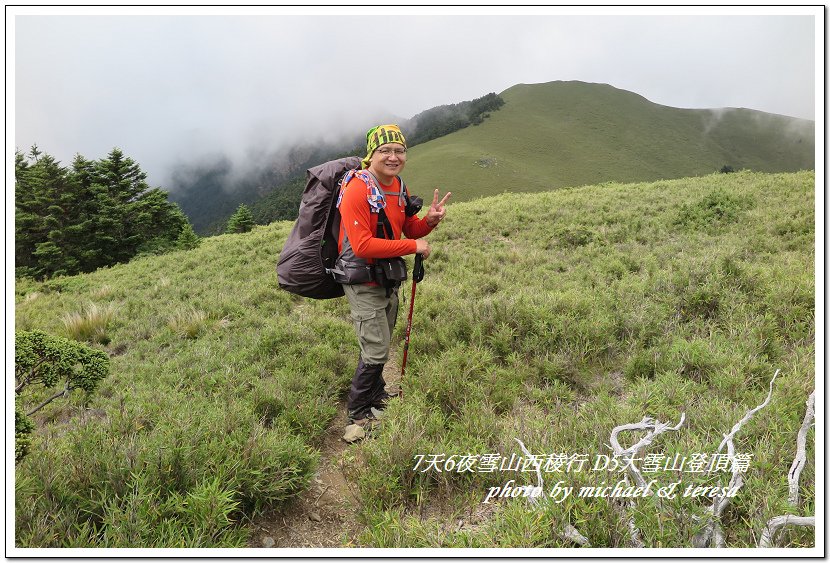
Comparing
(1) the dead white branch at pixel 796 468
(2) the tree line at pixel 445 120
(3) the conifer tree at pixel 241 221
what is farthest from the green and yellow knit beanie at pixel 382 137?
(2) the tree line at pixel 445 120

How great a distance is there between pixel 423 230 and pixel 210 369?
3.05 meters

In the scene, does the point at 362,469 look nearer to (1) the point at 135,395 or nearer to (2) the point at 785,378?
(1) the point at 135,395

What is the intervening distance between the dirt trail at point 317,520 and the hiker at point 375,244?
818 mm

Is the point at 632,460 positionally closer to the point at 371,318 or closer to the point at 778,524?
the point at 778,524

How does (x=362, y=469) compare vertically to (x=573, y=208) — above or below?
below

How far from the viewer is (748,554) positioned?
1852 mm

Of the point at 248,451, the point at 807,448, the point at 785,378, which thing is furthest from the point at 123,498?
the point at 785,378

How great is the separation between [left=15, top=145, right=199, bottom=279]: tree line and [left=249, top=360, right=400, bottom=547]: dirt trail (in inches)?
1124

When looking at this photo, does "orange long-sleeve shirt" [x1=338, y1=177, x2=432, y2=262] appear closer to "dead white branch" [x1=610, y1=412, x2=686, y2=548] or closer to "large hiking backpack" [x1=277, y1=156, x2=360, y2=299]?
"large hiking backpack" [x1=277, y1=156, x2=360, y2=299]

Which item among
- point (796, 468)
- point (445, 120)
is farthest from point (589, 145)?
point (796, 468)

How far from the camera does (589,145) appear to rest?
112562mm

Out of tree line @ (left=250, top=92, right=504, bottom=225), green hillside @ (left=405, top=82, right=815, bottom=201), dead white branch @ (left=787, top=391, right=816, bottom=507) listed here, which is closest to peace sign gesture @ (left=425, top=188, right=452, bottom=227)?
dead white branch @ (left=787, top=391, right=816, bottom=507)

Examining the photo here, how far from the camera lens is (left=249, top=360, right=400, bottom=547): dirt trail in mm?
2584

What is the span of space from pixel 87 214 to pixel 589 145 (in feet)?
381
